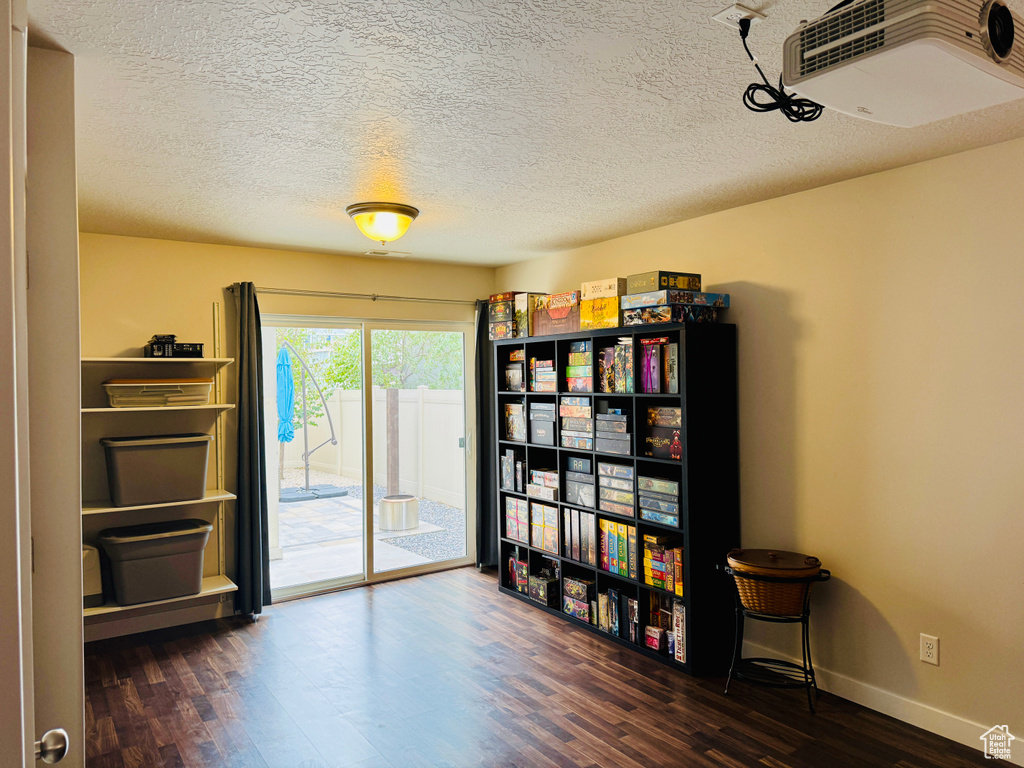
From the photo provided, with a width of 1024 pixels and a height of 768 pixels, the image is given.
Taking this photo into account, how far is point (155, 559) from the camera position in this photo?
4.14 metres

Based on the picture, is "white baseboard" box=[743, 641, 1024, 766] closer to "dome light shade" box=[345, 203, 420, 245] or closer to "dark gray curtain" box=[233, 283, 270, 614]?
"dome light shade" box=[345, 203, 420, 245]

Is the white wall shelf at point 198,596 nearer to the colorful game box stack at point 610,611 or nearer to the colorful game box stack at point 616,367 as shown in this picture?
the colorful game box stack at point 610,611

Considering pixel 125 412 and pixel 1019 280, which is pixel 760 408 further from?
pixel 125 412

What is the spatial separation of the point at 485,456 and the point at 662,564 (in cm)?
226

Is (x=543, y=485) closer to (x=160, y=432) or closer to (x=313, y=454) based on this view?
(x=313, y=454)

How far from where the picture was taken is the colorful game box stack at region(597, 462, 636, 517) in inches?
159

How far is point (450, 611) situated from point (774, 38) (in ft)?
12.8

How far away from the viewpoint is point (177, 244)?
4.60 metres

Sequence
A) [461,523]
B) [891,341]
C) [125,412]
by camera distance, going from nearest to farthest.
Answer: [891,341]
[125,412]
[461,523]

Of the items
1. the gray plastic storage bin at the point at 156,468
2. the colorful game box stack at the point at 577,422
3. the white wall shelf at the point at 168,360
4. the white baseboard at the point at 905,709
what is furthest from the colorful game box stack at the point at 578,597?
the white wall shelf at the point at 168,360

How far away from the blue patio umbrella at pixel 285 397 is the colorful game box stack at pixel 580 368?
6.85ft

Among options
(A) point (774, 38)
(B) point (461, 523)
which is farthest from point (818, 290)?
(B) point (461, 523)

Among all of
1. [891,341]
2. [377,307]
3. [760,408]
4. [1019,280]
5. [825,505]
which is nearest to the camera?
[1019,280]

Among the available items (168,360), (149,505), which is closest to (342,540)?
(149,505)
